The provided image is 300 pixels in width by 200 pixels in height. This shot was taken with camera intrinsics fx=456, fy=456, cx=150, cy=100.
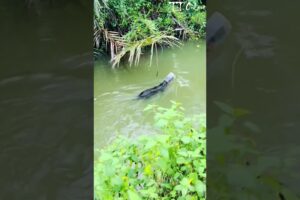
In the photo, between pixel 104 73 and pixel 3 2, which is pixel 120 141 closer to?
pixel 3 2

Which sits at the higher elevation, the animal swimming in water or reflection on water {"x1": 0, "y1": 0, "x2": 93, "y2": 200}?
reflection on water {"x1": 0, "y1": 0, "x2": 93, "y2": 200}

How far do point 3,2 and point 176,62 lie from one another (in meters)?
5.57

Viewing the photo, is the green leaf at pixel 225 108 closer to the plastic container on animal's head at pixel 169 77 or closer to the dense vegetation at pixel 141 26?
the plastic container on animal's head at pixel 169 77

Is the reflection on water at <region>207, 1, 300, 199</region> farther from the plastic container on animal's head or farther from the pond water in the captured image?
the plastic container on animal's head

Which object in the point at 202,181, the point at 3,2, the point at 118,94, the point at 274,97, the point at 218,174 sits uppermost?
the point at 3,2

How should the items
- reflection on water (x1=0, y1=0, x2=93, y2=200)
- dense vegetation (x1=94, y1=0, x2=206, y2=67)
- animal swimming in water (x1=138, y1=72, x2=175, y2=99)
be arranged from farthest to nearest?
1. dense vegetation (x1=94, y1=0, x2=206, y2=67)
2. animal swimming in water (x1=138, y1=72, x2=175, y2=99)
3. reflection on water (x1=0, y1=0, x2=93, y2=200)

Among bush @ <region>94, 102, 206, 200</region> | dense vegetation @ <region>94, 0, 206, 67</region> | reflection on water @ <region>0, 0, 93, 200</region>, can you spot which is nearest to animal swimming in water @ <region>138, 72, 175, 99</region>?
dense vegetation @ <region>94, 0, 206, 67</region>

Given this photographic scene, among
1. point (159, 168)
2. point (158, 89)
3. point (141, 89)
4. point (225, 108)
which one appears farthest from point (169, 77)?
point (225, 108)

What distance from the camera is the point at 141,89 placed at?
17.1 ft

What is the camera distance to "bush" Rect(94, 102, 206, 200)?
67.3 inches

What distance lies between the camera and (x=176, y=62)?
6082mm

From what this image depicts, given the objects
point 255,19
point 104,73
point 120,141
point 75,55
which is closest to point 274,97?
point 255,19

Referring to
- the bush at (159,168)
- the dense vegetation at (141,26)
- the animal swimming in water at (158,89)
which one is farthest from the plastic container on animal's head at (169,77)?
the bush at (159,168)

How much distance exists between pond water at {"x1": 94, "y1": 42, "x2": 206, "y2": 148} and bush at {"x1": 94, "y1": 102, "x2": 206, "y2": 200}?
5.86 ft
